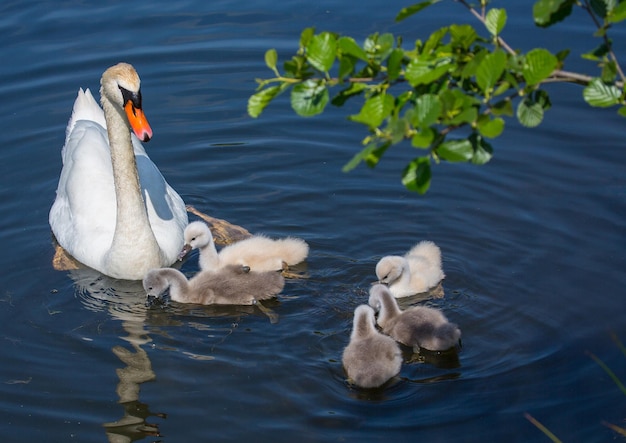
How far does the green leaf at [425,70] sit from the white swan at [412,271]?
3796 mm

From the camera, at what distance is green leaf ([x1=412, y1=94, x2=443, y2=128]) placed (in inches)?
147

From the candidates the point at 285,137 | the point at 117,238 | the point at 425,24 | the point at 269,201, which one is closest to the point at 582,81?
the point at 117,238

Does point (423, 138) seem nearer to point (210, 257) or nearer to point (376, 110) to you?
point (376, 110)

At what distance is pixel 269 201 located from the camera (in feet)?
31.8

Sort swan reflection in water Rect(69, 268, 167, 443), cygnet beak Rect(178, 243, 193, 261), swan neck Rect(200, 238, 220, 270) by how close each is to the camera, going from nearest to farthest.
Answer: swan reflection in water Rect(69, 268, 167, 443), swan neck Rect(200, 238, 220, 270), cygnet beak Rect(178, 243, 193, 261)

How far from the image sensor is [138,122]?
7637 mm

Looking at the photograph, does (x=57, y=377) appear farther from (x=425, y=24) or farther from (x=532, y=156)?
(x=425, y=24)

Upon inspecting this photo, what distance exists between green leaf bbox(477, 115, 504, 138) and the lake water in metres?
2.89

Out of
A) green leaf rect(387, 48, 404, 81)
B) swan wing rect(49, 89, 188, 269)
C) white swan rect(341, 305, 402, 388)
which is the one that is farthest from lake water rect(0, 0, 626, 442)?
green leaf rect(387, 48, 404, 81)

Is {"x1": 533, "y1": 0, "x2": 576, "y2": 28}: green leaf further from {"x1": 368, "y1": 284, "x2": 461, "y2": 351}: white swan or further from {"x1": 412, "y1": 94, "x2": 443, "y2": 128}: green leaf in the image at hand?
{"x1": 368, "y1": 284, "x2": 461, "y2": 351}: white swan

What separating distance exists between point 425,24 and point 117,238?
6323mm

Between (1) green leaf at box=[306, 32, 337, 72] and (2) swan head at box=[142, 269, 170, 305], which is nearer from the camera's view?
(1) green leaf at box=[306, 32, 337, 72]

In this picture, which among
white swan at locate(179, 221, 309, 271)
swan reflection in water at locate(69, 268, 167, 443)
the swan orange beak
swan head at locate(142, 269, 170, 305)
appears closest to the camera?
swan reflection in water at locate(69, 268, 167, 443)

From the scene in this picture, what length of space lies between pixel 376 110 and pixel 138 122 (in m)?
4.04
